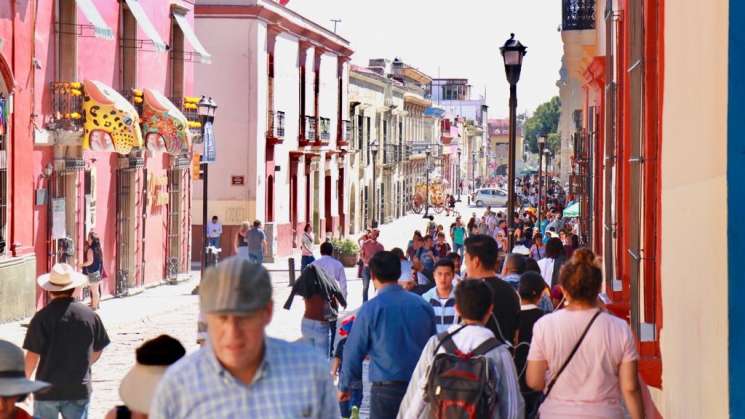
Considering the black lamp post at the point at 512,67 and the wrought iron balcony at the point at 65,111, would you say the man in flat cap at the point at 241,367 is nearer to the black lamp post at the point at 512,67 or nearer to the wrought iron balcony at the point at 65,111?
the black lamp post at the point at 512,67

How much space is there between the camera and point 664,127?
864 centimetres

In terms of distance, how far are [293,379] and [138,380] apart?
1.22 metres

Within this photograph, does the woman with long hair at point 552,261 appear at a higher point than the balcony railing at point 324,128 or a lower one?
lower

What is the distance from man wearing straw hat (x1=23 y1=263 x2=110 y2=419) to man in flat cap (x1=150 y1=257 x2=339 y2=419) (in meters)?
4.66

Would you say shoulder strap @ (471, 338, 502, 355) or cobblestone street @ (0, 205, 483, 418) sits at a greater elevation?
shoulder strap @ (471, 338, 502, 355)

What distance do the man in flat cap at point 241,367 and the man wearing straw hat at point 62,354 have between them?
184 inches

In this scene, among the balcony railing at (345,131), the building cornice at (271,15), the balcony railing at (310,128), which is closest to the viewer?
the building cornice at (271,15)

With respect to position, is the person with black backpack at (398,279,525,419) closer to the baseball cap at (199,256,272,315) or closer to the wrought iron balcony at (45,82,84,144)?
the baseball cap at (199,256,272,315)

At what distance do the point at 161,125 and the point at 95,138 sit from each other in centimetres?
383

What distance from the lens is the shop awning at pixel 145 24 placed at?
93.8ft

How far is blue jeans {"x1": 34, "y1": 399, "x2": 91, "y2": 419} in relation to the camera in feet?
29.6

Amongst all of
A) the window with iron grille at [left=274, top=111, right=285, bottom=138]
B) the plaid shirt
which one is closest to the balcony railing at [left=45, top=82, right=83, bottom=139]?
the window with iron grille at [left=274, top=111, right=285, bottom=138]

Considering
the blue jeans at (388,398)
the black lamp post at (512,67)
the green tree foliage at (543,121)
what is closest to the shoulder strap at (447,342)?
the blue jeans at (388,398)

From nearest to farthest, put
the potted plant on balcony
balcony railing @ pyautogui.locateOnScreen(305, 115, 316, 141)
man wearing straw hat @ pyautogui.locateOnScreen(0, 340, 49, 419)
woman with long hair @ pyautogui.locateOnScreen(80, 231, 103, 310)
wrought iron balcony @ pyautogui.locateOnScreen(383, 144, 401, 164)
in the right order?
man wearing straw hat @ pyautogui.locateOnScreen(0, 340, 49, 419) < woman with long hair @ pyautogui.locateOnScreen(80, 231, 103, 310) < the potted plant on balcony < balcony railing @ pyautogui.locateOnScreen(305, 115, 316, 141) < wrought iron balcony @ pyautogui.locateOnScreen(383, 144, 401, 164)
